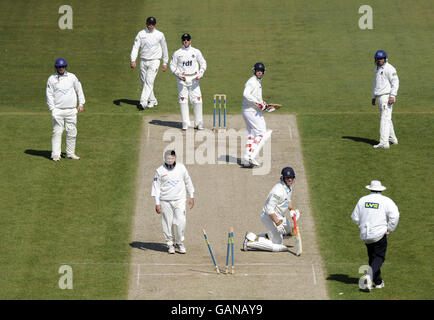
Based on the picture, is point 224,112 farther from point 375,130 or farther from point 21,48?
point 21,48

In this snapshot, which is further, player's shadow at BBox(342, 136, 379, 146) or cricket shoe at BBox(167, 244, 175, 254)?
player's shadow at BBox(342, 136, 379, 146)

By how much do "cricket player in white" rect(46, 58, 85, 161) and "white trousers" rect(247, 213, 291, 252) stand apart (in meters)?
6.55

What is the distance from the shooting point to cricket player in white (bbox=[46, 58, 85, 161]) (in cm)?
2388

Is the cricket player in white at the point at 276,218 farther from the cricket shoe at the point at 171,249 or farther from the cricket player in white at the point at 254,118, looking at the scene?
the cricket player in white at the point at 254,118

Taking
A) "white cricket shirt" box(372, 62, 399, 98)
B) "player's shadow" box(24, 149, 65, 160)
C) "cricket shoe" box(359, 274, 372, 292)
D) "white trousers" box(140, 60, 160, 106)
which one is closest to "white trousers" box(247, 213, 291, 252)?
"cricket shoe" box(359, 274, 372, 292)

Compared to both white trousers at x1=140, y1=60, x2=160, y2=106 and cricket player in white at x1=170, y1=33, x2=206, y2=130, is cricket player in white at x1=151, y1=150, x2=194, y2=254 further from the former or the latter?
white trousers at x1=140, y1=60, x2=160, y2=106

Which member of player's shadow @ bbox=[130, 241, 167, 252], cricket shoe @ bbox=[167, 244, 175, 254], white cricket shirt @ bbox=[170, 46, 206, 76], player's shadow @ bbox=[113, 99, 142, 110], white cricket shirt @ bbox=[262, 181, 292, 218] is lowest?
cricket shoe @ bbox=[167, 244, 175, 254]

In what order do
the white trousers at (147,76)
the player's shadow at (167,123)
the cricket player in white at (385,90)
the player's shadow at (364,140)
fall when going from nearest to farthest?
the cricket player in white at (385,90) < the player's shadow at (364,140) < the player's shadow at (167,123) < the white trousers at (147,76)

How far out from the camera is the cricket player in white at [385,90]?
2491cm

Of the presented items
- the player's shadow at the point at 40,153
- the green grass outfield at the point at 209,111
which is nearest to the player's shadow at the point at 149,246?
the green grass outfield at the point at 209,111

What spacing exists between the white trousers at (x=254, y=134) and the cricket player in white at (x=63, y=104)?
4.35 m

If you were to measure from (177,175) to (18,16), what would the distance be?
20.1 metres

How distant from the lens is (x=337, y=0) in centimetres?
3834
